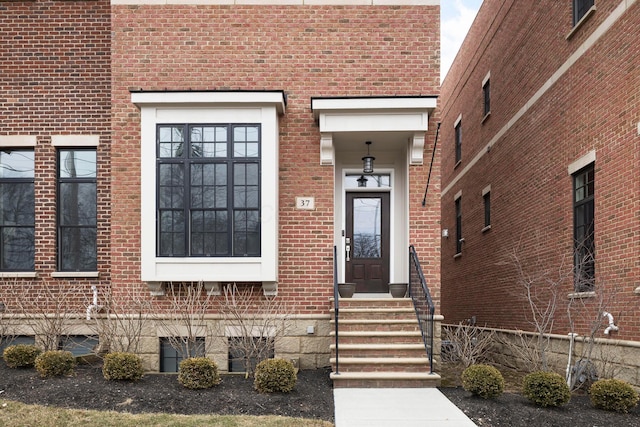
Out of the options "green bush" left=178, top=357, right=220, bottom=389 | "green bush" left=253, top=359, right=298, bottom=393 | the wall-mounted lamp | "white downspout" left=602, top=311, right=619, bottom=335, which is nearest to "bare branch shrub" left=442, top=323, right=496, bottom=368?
"white downspout" left=602, top=311, right=619, bottom=335

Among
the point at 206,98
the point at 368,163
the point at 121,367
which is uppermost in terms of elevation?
the point at 206,98

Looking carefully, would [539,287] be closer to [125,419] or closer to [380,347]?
[380,347]

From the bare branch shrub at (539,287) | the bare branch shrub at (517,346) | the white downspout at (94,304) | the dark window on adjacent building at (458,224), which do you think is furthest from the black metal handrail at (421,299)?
the dark window on adjacent building at (458,224)

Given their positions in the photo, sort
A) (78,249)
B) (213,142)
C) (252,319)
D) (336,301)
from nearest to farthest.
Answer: (336,301) < (252,319) < (213,142) < (78,249)

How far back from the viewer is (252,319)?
9469 mm

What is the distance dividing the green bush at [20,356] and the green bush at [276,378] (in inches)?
139

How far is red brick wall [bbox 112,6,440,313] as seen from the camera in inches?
396

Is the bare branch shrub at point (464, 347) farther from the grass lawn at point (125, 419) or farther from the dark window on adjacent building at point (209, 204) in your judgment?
the grass lawn at point (125, 419)

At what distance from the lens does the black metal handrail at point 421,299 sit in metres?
8.70

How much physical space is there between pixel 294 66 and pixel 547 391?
6.30 m

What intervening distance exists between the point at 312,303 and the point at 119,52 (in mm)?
5298

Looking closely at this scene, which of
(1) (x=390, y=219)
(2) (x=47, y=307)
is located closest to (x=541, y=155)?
(1) (x=390, y=219)

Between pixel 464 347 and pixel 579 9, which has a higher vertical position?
pixel 579 9

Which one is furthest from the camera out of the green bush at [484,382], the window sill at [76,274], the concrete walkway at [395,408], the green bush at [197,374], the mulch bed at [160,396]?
the window sill at [76,274]
